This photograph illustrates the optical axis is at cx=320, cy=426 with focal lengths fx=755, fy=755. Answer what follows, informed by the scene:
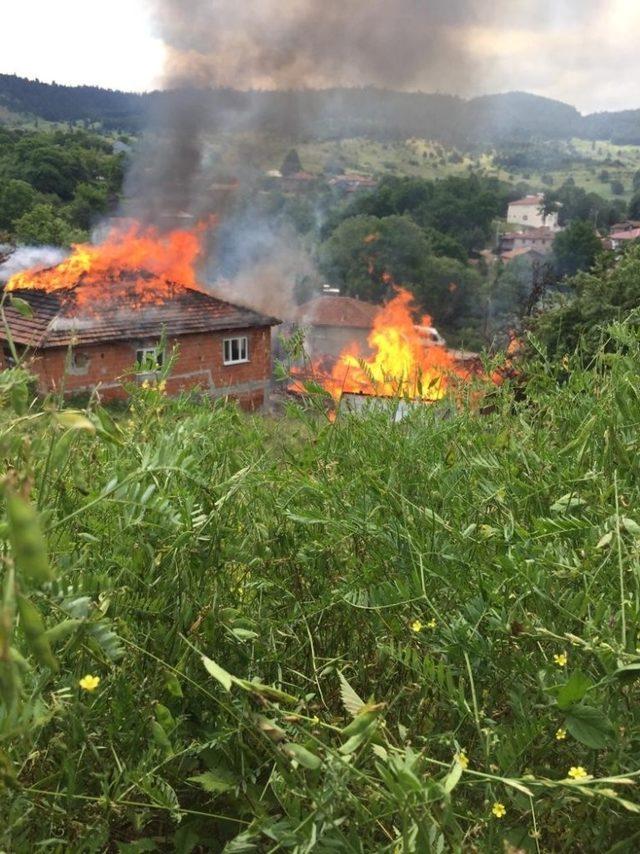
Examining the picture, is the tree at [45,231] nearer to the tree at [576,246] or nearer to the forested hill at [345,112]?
the forested hill at [345,112]

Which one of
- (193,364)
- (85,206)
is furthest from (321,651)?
(85,206)

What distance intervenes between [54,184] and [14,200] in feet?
28.4

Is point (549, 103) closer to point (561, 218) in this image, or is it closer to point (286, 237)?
point (561, 218)

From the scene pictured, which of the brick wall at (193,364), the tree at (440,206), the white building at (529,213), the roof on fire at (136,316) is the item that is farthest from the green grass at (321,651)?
the white building at (529,213)

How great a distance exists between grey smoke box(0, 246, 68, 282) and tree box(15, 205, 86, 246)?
420 inches

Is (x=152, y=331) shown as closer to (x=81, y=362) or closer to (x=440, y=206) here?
(x=81, y=362)

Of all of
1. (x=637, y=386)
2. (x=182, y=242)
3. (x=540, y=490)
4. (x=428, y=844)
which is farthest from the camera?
(x=182, y=242)

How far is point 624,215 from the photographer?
280ft

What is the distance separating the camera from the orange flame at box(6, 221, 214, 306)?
2466 cm

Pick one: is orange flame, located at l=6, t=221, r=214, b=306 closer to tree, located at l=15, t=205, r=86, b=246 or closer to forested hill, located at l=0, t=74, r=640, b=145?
forested hill, located at l=0, t=74, r=640, b=145

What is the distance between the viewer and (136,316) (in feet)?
80.7

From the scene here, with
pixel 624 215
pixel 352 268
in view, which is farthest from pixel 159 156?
pixel 624 215

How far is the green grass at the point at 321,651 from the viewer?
1.06m

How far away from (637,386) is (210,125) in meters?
32.8
